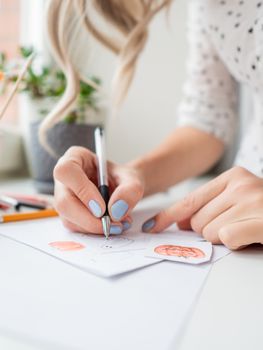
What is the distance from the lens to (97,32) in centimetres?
76

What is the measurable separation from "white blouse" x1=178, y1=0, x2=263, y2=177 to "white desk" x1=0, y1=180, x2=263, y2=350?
31cm

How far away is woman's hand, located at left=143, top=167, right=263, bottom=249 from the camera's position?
17.0 inches

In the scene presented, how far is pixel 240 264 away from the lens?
1.34 feet

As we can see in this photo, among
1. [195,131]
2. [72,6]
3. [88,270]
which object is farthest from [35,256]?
[195,131]

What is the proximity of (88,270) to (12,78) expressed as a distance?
55 cm

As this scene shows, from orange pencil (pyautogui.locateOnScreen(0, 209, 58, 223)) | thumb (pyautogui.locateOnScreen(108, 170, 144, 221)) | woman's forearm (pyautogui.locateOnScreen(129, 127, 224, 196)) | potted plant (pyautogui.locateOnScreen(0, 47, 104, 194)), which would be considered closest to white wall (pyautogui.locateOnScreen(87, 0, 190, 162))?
potted plant (pyautogui.locateOnScreen(0, 47, 104, 194))

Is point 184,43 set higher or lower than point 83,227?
higher

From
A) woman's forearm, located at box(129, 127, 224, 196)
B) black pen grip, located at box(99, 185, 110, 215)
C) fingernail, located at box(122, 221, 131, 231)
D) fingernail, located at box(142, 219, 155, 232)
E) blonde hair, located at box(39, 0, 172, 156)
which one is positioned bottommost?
woman's forearm, located at box(129, 127, 224, 196)

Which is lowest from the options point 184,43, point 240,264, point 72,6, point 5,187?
point 5,187

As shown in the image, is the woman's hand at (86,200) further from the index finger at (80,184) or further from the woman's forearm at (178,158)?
the woman's forearm at (178,158)

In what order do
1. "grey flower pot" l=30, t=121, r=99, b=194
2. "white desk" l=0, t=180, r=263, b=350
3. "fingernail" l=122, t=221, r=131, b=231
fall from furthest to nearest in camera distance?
"grey flower pot" l=30, t=121, r=99, b=194
"fingernail" l=122, t=221, r=131, b=231
"white desk" l=0, t=180, r=263, b=350

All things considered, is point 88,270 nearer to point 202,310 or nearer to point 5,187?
point 202,310

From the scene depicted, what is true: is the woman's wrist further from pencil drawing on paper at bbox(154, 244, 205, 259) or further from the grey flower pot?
pencil drawing on paper at bbox(154, 244, 205, 259)

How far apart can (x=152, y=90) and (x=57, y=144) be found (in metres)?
0.49
